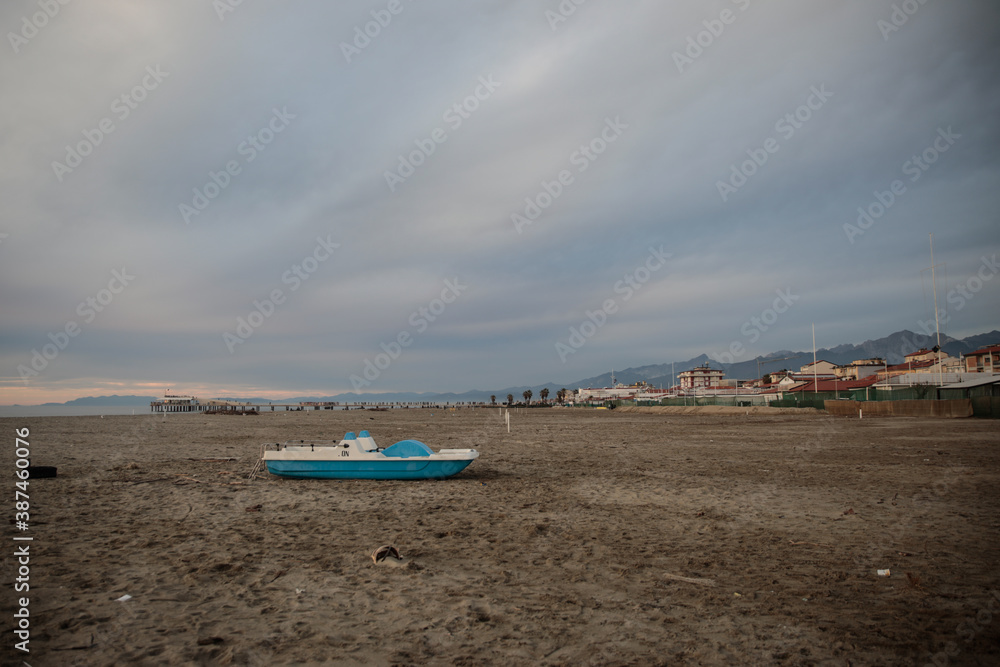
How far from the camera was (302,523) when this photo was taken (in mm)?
9758

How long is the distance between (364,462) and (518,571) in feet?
27.0

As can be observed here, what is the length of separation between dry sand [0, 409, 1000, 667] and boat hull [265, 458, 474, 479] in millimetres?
352

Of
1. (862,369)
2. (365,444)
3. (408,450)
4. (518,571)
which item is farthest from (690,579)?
(862,369)

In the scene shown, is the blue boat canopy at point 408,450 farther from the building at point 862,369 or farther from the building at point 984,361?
the building at point 862,369

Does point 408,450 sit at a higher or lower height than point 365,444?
lower

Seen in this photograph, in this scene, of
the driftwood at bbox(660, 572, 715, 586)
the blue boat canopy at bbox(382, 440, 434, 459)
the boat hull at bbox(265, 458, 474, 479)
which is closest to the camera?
the driftwood at bbox(660, 572, 715, 586)

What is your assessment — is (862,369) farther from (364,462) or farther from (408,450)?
(364,462)

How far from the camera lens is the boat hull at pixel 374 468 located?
14.4m

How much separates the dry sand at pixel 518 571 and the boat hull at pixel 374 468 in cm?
35

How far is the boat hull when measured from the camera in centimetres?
1436

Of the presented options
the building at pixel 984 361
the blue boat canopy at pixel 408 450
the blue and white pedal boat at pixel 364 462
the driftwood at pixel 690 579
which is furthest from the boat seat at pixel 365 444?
the building at pixel 984 361

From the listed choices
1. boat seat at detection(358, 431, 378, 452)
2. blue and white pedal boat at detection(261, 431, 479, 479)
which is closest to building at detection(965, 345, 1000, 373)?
blue and white pedal boat at detection(261, 431, 479, 479)

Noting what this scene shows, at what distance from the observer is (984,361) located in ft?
249

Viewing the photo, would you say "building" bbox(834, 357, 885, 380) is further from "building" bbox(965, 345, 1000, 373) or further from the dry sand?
the dry sand
